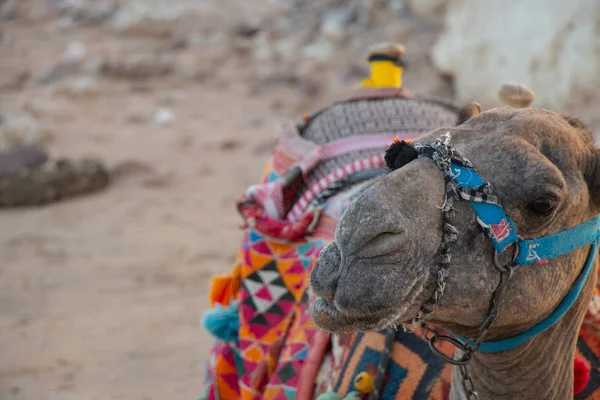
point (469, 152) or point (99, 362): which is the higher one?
point (469, 152)

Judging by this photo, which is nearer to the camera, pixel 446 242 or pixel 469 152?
pixel 446 242

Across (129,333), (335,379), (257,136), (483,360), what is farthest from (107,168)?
(483,360)

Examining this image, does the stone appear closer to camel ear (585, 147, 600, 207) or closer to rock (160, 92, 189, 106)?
rock (160, 92, 189, 106)

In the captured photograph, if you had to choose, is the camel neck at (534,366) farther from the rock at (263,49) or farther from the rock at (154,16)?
the rock at (154,16)

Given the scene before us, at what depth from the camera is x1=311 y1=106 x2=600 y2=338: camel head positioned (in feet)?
5.41

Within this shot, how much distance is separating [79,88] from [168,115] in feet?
7.54

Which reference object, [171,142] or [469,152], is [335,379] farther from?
[171,142]

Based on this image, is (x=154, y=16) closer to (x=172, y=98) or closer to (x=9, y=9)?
(x=172, y=98)

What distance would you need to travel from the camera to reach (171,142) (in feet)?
36.6

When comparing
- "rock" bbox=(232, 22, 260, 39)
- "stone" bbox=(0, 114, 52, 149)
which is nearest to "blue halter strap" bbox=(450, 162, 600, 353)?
"stone" bbox=(0, 114, 52, 149)

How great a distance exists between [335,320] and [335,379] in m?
0.90

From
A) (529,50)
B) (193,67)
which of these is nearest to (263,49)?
(193,67)

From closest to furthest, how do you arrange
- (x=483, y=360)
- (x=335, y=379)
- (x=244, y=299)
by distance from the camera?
(x=483, y=360)
(x=335, y=379)
(x=244, y=299)

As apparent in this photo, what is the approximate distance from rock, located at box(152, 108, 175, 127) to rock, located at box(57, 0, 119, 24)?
252 inches
